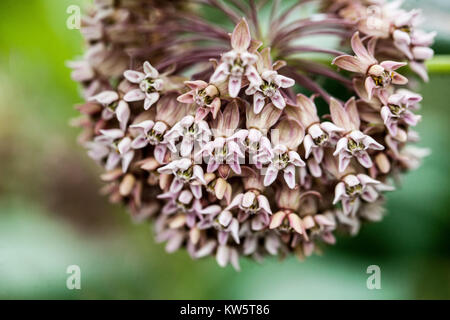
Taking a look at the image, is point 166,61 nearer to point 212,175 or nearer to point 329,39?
point 212,175

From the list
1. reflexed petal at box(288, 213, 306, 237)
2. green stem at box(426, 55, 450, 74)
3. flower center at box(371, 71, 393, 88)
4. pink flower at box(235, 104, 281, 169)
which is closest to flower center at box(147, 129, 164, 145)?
pink flower at box(235, 104, 281, 169)

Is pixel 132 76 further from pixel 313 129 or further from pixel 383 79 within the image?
pixel 383 79

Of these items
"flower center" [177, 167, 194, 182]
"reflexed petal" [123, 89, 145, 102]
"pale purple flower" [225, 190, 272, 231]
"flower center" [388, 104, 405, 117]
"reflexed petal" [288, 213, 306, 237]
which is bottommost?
"reflexed petal" [288, 213, 306, 237]

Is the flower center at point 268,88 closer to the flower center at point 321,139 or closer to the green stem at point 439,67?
the flower center at point 321,139

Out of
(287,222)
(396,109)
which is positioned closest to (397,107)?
(396,109)

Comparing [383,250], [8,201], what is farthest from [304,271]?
→ [8,201]

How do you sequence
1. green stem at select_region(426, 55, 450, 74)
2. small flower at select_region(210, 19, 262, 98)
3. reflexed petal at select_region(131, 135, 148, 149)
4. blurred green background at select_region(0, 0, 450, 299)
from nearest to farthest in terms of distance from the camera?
small flower at select_region(210, 19, 262, 98) < reflexed petal at select_region(131, 135, 148, 149) < green stem at select_region(426, 55, 450, 74) < blurred green background at select_region(0, 0, 450, 299)

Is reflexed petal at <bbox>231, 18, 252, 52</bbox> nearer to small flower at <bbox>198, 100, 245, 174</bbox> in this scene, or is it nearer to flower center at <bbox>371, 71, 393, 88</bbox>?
small flower at <bbox>198, 100, 245, 174</bbox>
